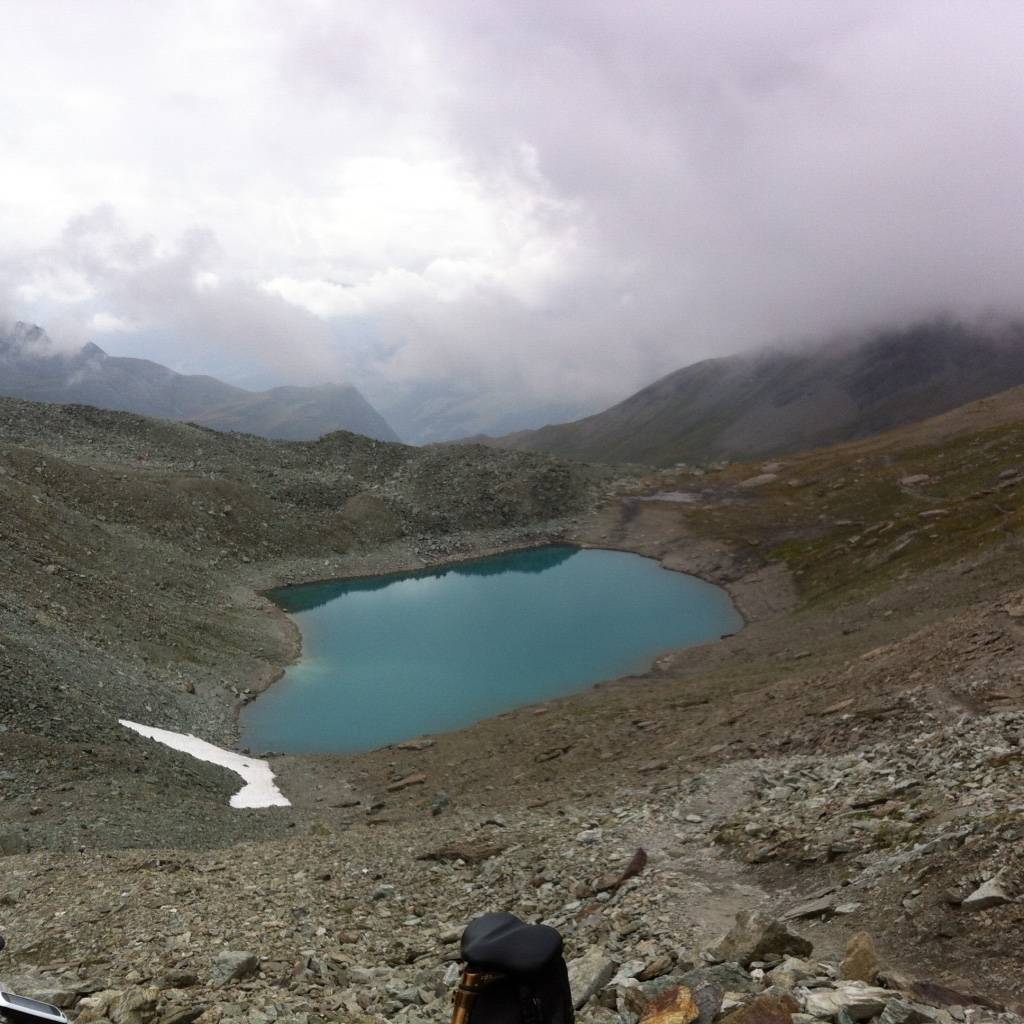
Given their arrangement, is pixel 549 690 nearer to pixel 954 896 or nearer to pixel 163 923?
pixel 163 923

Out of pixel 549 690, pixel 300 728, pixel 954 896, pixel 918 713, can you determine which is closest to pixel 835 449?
pixel 549 690

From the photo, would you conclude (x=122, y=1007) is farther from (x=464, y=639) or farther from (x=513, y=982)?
(x=464, y=639)

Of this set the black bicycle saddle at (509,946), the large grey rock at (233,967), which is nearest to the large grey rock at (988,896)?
the black bicycle saddle at (509,946)

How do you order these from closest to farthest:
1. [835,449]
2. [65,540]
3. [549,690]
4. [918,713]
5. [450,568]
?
[918,713], [549,690], [65,540], [450,568], [835,449]

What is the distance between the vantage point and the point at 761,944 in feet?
27.0

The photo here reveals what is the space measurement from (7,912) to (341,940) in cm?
578

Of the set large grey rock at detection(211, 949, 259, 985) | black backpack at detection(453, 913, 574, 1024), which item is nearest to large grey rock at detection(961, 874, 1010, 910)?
black backpack at detection(453, 913, 574, 1024)

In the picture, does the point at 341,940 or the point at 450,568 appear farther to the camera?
the point at 450,568

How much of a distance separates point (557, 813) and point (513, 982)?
1592 centimetres

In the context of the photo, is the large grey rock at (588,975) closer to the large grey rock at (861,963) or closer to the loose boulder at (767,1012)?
the loose boulder at (767,1012)

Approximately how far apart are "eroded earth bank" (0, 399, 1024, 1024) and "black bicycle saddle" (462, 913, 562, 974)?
3.01 metres

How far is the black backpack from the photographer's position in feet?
15.7

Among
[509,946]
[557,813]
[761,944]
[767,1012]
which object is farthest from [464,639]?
[509,946]

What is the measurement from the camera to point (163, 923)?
1188 centimetres
